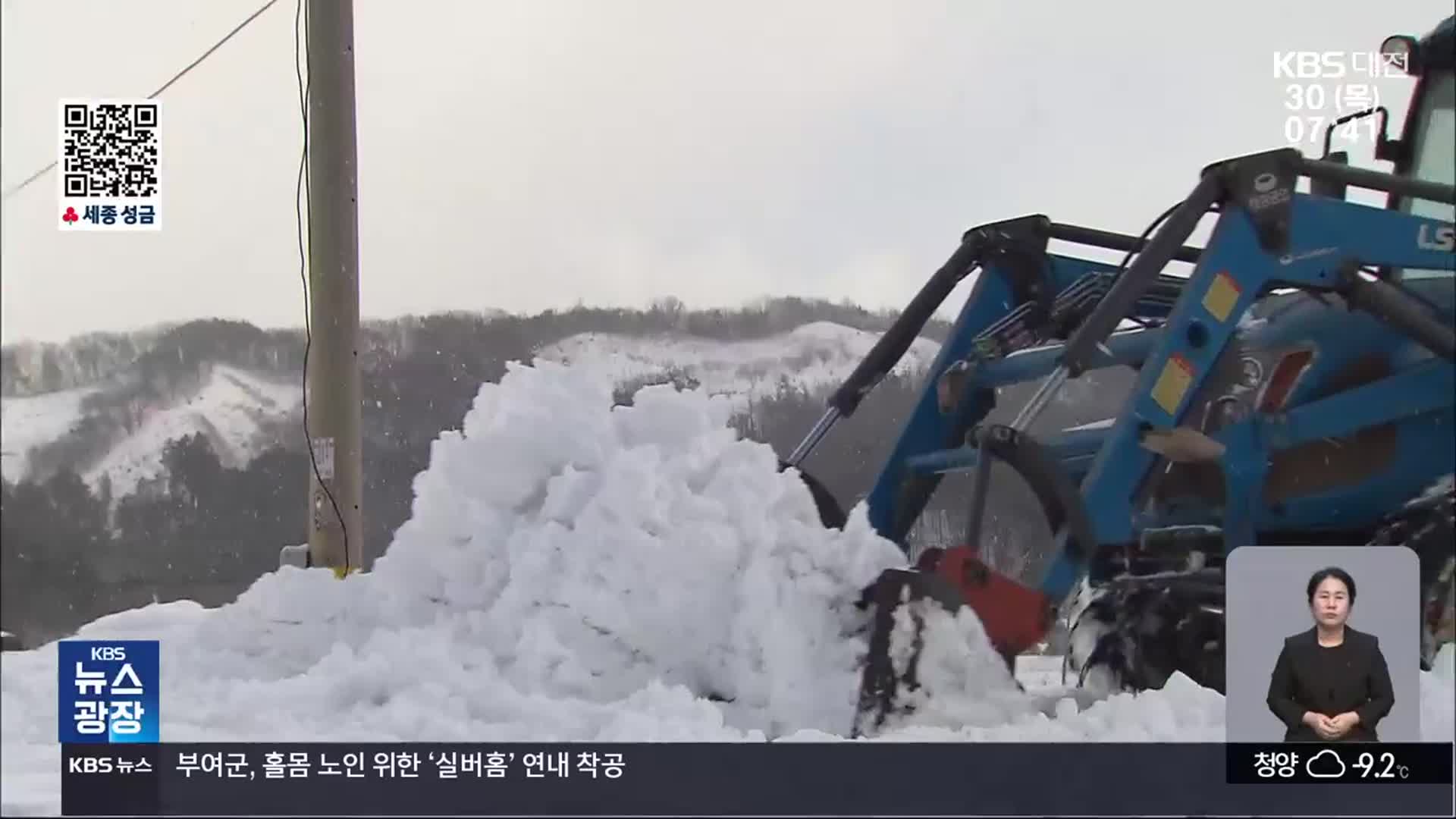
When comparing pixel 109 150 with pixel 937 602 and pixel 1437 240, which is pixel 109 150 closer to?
pixel 937 602

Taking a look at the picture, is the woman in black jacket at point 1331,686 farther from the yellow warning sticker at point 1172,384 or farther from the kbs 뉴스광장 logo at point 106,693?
the kbs 뉴스광장 logo at point 106,693

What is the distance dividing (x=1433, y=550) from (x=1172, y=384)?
0.60 meters

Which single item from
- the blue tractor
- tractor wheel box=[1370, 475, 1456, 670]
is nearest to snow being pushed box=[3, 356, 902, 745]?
the blue tractor

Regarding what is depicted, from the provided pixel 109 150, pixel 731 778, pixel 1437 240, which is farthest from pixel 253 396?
pixel 1437 240

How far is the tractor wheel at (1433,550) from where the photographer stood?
2559 millimetres

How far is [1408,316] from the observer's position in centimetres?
284

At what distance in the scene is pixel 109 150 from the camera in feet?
8.77

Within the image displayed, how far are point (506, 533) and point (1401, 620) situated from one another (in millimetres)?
1747

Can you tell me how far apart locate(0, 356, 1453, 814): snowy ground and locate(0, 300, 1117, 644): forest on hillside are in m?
0.10

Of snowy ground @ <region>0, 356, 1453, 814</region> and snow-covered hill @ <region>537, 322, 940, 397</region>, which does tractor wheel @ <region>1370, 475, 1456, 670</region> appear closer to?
snowy ground @ <region>0, 356, 1453, 814</region>

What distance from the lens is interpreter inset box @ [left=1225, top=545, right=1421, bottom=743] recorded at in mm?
2367

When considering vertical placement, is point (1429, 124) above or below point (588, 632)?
above

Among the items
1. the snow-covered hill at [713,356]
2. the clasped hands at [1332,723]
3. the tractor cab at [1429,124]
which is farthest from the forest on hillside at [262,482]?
the tractor cab at [1429,124]

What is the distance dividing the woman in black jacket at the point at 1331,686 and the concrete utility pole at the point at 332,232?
6.80 feet
